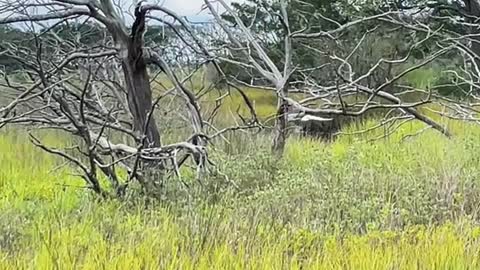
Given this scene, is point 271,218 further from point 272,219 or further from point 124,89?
point 124,89

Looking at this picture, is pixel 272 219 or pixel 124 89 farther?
pixel 124 89

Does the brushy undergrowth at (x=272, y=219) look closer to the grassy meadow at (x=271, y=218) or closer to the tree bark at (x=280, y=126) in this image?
the grassy meadow at (x=271, y=218)

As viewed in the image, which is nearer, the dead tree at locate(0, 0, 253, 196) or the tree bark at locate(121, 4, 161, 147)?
the dead tree at locate(0, 0, 253, 196)

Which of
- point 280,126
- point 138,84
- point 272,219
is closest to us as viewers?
point 272,219

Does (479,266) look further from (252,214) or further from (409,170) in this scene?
(409,170)

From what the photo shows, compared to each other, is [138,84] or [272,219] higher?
[138,84]

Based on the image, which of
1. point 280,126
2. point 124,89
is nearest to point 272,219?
point 124,89

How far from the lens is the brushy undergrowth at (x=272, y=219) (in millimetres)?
3002

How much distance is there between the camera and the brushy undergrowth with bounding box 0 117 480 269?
3.00 m

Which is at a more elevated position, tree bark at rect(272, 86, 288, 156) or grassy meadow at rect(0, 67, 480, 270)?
tree bark at rect(272, 86, 288, 156)

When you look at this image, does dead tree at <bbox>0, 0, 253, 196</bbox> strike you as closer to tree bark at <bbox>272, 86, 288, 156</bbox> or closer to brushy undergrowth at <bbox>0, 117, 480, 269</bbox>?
brushy undergrowth at <bbox>0, 117, 480, 269</bbox>

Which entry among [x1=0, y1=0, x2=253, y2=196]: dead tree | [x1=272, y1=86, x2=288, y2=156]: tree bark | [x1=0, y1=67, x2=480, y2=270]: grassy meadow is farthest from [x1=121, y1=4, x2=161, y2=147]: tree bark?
[x1=272, y1=86, x2=288, y2=156]: tree bark

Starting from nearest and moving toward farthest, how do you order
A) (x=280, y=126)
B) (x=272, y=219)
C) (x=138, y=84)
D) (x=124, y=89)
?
(x=272, y=219), (x=138, y=84), (x=124, y=89), (x=280, y=126)

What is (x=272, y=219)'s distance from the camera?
3797 millimetres
